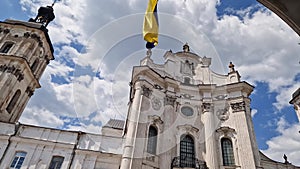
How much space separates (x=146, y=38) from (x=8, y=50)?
2300cm

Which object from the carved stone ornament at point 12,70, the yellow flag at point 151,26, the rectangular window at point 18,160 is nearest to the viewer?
the yellow flag at point 151,26

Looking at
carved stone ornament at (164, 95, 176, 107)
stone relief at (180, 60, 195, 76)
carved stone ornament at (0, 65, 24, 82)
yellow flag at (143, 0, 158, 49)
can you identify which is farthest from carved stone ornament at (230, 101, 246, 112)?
carved stone ornament at (0, 65, 24, 82)

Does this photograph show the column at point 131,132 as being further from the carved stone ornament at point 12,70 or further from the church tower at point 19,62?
the carved stone ornament at point 12,70

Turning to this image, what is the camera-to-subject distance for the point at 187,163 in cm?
1873

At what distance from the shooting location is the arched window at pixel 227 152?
1894cm

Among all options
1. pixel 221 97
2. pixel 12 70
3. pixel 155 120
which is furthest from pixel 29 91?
pixel 221 97

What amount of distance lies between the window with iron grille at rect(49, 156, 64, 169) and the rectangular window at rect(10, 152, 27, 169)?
7.12ft

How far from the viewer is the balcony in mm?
17844

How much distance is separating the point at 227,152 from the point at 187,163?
4073mm

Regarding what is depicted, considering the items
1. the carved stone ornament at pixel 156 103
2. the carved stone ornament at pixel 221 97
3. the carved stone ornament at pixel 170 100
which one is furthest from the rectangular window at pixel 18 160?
the carved stone ornament at pixel 221 97

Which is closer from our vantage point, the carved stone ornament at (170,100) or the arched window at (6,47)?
the carved stone ornament at (170,100)

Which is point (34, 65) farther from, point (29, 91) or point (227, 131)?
point (227, 131)

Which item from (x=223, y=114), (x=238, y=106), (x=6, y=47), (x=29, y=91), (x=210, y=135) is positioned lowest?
(x=210, y=135)

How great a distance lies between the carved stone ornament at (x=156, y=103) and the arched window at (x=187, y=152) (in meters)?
3.87
